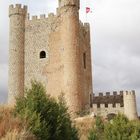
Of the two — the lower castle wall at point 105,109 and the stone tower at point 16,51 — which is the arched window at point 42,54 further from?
the lower castle wall at point 105,109

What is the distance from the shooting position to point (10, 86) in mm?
36812

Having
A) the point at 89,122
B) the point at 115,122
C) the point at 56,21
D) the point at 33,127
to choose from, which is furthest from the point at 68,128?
the point at 56,21

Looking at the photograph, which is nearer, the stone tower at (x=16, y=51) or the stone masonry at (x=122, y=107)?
the stone masonry at (x=122, y=107)

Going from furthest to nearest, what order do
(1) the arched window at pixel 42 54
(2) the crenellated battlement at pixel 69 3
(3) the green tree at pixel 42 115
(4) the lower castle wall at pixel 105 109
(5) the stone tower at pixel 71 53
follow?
1. (1) the arched window at pixel 42 54
2. (2) the crenellated battlement at pixel 69 3
3. (4) the lower castle wall at pixel 105 109
4. (5) the stone tower at pixel 71 53
5. (3) the green tree at pixel 42 115

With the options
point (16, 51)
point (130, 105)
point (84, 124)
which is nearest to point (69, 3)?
point (16, 51)

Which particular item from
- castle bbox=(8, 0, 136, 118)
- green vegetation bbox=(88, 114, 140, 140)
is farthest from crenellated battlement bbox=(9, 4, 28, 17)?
green vegetation bbox=(88, 114, 140, 140)

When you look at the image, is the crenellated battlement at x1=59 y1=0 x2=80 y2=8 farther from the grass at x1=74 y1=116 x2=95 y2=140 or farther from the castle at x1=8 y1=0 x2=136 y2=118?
the grass at x1=74 y1=116 x2=95 y2=140

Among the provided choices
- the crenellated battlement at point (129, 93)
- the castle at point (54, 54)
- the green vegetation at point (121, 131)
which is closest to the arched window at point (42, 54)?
the castle at point (54, 54)

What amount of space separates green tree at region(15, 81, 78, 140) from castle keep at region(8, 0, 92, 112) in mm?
17206

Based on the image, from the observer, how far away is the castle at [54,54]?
34.3 m

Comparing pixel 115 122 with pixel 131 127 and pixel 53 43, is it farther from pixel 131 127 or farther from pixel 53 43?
pixel 53 43

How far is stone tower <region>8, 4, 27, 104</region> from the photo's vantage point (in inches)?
1444

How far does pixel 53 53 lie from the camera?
3625 cm

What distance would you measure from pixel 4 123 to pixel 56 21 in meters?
25.1
